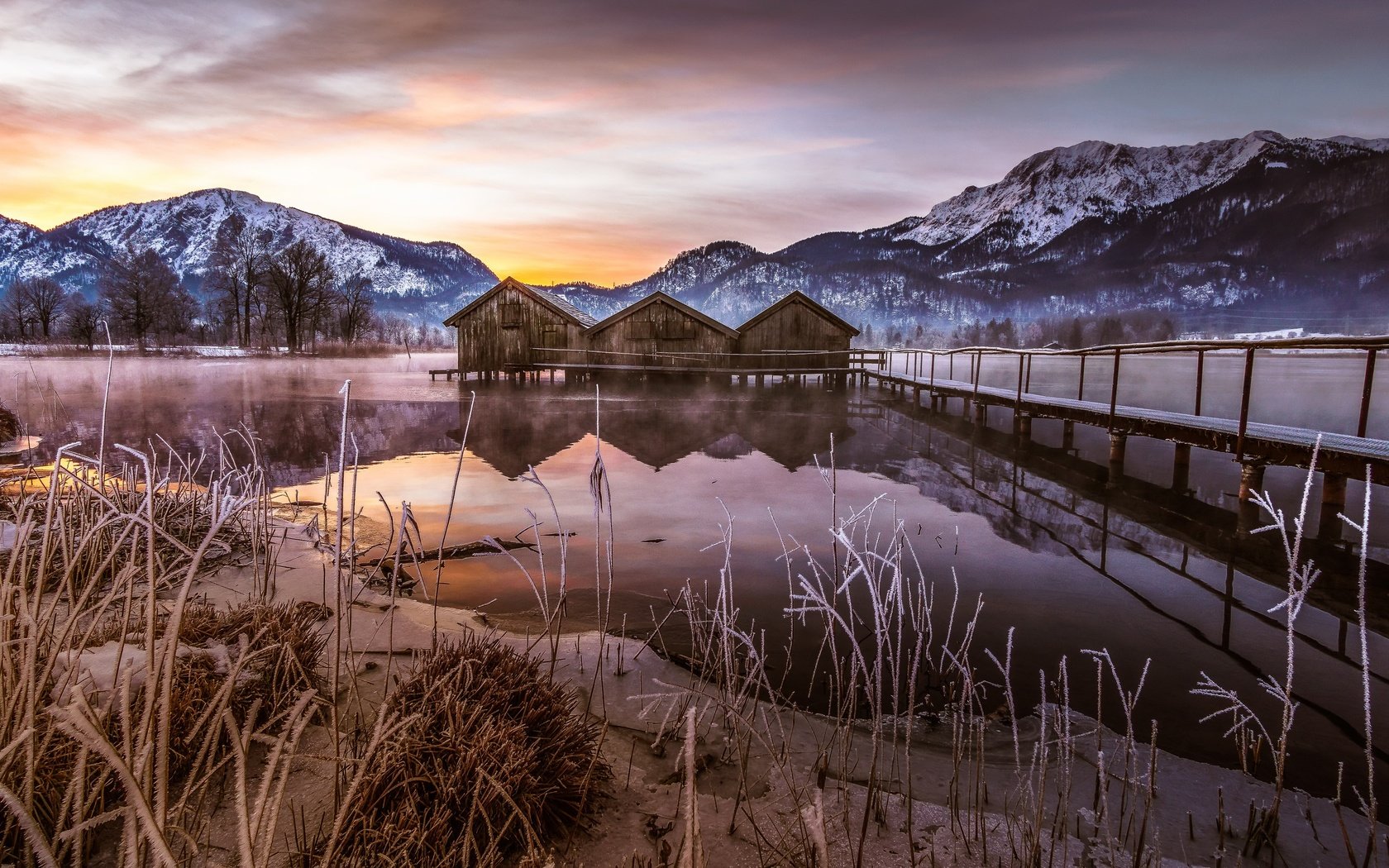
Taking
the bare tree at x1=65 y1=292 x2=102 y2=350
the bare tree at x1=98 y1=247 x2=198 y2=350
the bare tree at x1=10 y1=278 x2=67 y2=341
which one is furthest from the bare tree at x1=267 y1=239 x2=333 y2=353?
the bare tree at x1=10 y1=278 x2=67 y2=341

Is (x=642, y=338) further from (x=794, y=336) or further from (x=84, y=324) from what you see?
(x=84, y=324)

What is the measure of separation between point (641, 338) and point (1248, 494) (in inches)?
1130

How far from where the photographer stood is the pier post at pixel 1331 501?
31.4ft

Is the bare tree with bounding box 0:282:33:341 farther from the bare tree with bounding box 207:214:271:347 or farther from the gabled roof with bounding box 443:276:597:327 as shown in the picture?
the gabled roof with bounding box 443:276:597:327

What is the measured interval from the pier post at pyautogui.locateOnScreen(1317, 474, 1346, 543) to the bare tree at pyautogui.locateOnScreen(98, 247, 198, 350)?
7907 cm

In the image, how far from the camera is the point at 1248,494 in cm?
1041

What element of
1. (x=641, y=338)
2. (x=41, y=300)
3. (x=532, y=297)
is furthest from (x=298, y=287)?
(x=641, y=338)

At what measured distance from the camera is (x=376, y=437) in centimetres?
1828

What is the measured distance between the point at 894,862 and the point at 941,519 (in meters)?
8.03

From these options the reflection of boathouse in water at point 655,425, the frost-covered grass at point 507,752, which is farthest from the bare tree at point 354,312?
the frost-covered grass at point 507,752

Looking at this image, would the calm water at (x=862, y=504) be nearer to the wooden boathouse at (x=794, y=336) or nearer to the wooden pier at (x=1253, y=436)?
the wooden pier at (x=1253, y=436)

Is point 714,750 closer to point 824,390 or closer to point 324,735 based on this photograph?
point 324,735

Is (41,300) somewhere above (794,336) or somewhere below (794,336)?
above

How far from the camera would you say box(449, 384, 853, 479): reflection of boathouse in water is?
16.2 metres
